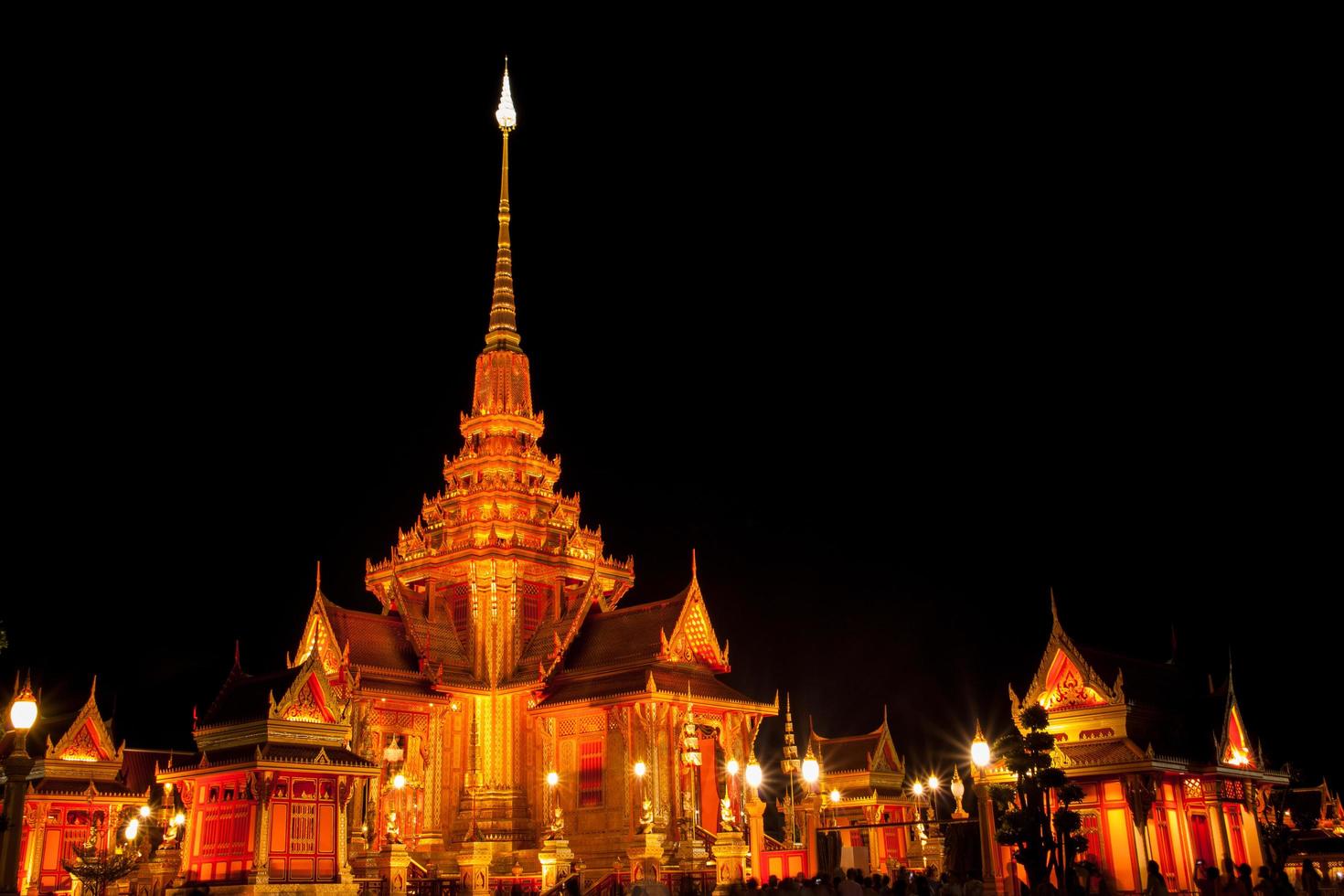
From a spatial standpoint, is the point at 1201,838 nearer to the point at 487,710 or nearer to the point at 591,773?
the point at 591,773

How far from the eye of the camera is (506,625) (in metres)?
40.6

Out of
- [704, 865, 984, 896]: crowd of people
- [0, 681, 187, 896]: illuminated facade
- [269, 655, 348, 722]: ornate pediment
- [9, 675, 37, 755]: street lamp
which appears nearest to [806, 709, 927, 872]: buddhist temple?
[269, 655, 348, 722]: ornate pediment

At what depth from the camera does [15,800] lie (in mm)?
13641

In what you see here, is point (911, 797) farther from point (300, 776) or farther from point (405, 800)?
point (300, 776)

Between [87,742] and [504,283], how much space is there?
20945 millimetres

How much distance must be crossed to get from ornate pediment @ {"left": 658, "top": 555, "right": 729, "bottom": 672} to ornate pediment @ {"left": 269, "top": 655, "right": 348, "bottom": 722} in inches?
410

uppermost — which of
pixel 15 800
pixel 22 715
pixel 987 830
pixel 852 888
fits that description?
pixel 22 715

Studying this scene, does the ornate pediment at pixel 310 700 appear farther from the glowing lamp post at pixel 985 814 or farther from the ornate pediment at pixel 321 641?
the glowing lamp post at pixel 985 814

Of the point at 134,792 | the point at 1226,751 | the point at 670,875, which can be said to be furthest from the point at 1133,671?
the point at 134,792

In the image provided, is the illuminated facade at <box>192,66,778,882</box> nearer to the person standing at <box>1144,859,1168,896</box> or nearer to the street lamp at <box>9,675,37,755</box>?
the person standing at <box>1144,859,1168,896</box>

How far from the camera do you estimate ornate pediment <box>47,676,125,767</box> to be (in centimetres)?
3706

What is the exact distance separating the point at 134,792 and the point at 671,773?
1637cm

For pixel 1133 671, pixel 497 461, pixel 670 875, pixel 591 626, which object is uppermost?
pixel 497 461

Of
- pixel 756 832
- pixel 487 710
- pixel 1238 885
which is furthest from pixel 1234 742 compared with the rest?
pixel 487 710
